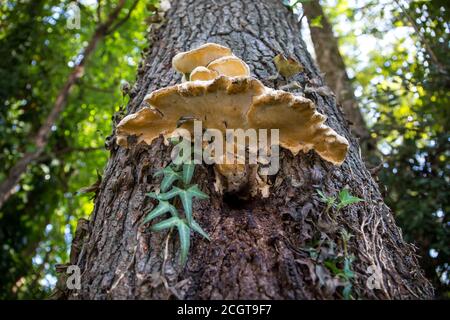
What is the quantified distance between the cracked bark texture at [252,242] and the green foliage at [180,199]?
0.10m

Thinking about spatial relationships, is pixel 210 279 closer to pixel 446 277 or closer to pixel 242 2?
pixel 242 2

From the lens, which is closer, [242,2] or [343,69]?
[242,2]

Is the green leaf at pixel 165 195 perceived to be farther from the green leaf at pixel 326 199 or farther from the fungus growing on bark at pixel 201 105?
the green leaf at pixel 326 199

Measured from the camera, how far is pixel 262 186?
1.98 m

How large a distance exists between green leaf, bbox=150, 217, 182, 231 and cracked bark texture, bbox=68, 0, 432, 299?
107 millimetres

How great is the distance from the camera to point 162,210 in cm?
179

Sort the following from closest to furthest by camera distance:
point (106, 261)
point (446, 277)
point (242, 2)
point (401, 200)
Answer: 1. point (106, 261)
2. point (242, 2)
3. point (446, 277)
4. point (401, 200)

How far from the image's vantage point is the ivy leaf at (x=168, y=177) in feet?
6.19

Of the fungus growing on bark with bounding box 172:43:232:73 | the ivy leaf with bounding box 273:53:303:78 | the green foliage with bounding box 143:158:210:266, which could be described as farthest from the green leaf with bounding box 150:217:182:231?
the ivy leaf with bounding box 273:53:303:78

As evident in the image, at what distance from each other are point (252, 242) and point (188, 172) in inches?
18.5

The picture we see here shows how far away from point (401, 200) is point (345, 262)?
3.81 m

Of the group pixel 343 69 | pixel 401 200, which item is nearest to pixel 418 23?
pixel 343 69

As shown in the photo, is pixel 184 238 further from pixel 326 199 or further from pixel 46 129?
pixel 46 129

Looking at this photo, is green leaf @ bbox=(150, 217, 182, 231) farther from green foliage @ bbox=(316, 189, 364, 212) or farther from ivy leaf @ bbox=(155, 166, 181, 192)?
green foliage @ bbox=(316, 189, 364, 212)
